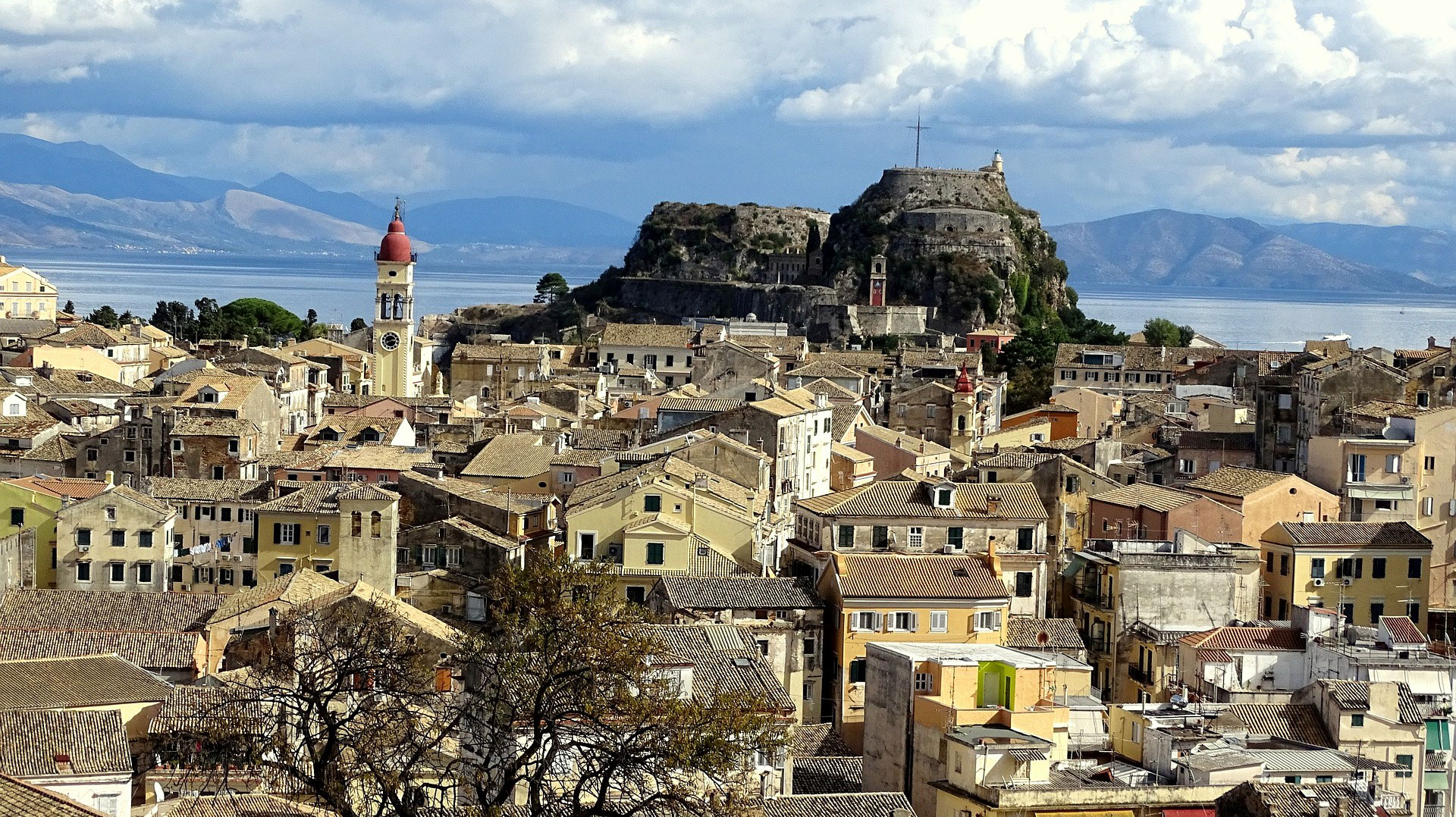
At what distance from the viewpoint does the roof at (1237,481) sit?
1800 inches

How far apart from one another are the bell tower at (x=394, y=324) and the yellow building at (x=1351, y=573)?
5088cm

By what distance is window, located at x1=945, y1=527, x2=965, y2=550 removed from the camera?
137ft

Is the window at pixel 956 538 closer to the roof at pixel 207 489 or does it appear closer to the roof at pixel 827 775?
the roof at pixel 827 775

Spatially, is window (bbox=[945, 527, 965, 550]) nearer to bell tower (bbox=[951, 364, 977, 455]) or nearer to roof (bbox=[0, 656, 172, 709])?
roof (bbox=[0, 656, 172, 709])

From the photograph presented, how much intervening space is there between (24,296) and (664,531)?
244ft

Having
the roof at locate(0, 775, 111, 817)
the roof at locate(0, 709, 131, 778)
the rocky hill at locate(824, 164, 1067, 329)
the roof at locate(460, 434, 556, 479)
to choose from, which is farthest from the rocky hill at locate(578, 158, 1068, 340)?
the roof at locate(0, 775, 111, 817)

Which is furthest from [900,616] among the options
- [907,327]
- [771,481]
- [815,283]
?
[815,283]

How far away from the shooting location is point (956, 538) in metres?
41.8

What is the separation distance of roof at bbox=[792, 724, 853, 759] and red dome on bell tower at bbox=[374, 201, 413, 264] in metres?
59.1

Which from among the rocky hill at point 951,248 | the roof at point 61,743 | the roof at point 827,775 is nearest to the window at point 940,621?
the roof at point 827,775

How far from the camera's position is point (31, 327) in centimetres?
9362

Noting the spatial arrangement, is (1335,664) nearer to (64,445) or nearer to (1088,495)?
(1088,495)

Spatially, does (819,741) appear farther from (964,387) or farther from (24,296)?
(24,296)

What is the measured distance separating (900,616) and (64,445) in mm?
29470
